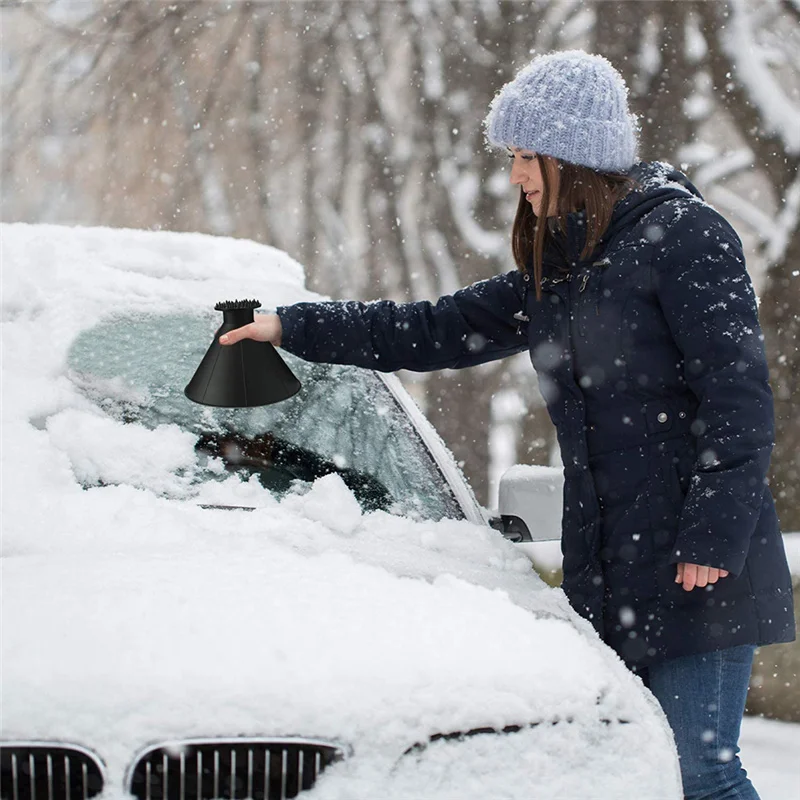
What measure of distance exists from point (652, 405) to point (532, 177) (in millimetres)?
565

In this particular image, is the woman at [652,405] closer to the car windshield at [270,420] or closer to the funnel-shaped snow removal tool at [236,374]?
the car windshield at [270,420]

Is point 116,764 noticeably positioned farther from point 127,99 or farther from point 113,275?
point 127,99

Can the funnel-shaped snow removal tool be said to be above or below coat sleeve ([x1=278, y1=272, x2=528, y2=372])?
below

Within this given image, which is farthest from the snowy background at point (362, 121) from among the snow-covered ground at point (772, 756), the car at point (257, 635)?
the car at point (257, 635)

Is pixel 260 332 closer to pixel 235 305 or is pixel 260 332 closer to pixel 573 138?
pixel 235 305

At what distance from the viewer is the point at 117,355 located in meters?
2.70

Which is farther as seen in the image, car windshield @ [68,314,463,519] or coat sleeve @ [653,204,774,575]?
car windshield @ [68,314,463,519]

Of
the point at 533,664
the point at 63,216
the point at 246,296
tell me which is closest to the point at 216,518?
the point at 533,664

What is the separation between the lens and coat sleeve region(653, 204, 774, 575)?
1.96m

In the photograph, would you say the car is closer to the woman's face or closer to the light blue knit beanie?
the woman's face

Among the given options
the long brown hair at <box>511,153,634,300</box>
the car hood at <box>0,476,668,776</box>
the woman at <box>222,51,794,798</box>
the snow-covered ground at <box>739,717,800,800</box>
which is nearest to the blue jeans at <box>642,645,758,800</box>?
the woman at <box>222,51,794,798</box>

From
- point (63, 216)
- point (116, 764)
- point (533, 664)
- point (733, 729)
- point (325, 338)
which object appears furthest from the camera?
point (63, 216)

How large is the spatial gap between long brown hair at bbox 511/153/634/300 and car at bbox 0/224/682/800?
70cm

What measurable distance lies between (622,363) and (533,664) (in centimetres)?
71
